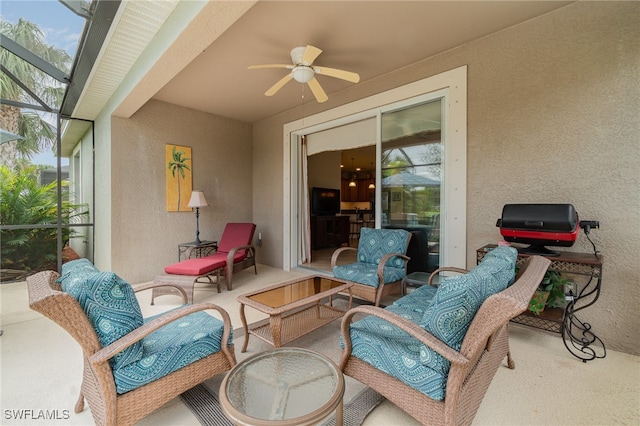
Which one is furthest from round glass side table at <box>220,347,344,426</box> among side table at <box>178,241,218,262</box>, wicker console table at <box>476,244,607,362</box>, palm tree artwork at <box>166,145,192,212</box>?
palm tree artwork at <box>166,145,192,212</box>

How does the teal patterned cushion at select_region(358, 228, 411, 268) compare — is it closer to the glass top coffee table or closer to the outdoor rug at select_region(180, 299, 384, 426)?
the glass top coffee table

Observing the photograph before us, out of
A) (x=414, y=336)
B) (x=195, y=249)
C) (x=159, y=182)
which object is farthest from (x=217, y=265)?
→ (x=414, y=336)

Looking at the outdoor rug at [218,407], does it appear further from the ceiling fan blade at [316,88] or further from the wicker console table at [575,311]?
the ceiling fan blade at [316,88]

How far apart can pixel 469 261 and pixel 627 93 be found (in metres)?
1.89

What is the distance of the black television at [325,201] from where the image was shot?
681 centimetres

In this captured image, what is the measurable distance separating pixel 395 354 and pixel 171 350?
3.86 feet

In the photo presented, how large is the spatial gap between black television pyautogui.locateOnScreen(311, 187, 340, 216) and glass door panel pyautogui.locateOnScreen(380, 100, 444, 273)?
3.19 metres

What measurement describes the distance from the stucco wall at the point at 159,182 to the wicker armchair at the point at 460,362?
13.2 feet

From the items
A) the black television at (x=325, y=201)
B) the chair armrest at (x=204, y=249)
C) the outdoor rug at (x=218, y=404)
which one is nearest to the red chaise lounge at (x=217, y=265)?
the chair armrest at (x=204, y=249)

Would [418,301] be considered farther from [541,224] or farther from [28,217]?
[28,217]

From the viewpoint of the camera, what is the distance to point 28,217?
4195 mm

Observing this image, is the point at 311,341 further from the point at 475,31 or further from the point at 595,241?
the point at 475,31

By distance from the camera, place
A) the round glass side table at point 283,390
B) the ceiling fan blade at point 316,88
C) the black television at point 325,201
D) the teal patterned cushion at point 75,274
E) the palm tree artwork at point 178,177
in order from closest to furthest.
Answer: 1. the round glass side table at point 283,390
2. the teal patterned cushion at point 75,274
3. the ceiling fan blade at point 316,88
4. the palm tree artwork at point 178,177
5. the black television at point 325,201

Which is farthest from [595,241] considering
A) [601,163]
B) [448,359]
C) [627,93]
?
[448,359]
